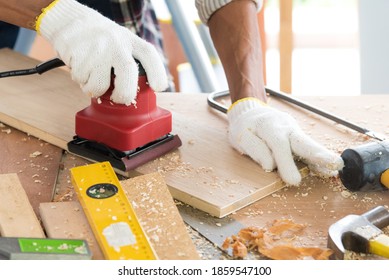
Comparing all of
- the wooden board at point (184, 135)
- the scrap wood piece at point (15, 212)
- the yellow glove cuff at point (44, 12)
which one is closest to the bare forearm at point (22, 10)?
the yellow glove cuff at point (44, 12)

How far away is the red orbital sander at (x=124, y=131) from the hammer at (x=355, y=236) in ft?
1.74

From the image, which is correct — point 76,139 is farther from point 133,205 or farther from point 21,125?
point 133,205

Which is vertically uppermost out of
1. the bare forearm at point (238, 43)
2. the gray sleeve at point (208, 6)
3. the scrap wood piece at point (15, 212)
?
the gray sleeve at point (208, 6)

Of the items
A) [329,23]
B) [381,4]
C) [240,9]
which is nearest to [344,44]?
[329,23]

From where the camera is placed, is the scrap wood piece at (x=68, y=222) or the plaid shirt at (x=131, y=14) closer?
the scrap wood piece at (x=68, y=222)

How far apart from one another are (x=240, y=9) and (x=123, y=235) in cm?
105

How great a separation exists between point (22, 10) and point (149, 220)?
0.69m

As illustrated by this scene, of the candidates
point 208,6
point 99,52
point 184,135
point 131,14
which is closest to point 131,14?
point 131,14

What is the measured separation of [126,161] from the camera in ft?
5.10

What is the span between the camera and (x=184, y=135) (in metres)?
1.76

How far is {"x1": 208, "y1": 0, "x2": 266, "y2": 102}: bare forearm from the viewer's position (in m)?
1.93

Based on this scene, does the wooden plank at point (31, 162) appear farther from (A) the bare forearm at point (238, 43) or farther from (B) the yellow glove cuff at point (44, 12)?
(A) the bare forearm at point (238, 43)

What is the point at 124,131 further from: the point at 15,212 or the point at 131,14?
the point at 131,14

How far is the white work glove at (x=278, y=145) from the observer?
1.52 metres
